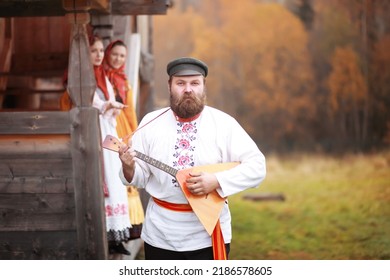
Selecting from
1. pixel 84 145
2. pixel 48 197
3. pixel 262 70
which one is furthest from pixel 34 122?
pixel 262 70

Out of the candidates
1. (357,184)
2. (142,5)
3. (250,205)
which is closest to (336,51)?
(357,184)

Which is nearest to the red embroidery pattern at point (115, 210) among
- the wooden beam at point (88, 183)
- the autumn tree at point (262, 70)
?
the wooden beam at point (88, 183)

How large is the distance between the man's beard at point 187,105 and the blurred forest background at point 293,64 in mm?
10281

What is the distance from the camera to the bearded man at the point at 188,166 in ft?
11.2

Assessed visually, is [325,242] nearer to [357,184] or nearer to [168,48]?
[357,184]

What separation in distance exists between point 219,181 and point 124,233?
6.91ft

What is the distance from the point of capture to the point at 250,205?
37.7ft

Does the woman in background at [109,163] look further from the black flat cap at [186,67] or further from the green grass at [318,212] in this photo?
the green grass at [318,212]

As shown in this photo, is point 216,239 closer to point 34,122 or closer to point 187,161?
point 187,161

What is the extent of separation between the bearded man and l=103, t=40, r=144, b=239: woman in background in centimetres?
192

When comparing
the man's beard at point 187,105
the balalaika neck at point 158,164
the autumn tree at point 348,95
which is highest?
the autumn tree at point 348,95

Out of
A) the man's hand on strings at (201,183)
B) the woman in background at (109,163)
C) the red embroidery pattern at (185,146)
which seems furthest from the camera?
the woman in background at (109,163)
